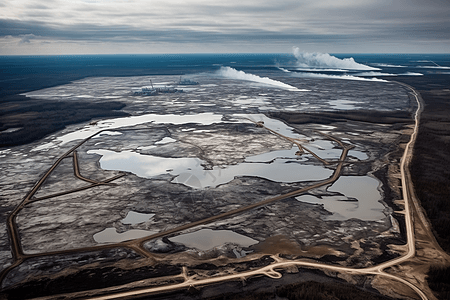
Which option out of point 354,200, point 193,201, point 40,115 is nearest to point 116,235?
point 193,201

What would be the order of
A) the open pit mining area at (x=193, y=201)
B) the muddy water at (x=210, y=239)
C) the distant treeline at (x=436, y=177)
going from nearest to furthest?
1. the distant treeline at (x=436, y=177)
2. the open pit mining area at (x=193, y=201)
3. the muddy water at (x=210, y=239)

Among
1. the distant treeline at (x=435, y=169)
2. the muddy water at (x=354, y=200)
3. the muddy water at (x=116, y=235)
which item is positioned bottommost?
the muddy water at (x=116, y=235)

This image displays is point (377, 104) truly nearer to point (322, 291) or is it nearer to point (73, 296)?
point (322, 291)

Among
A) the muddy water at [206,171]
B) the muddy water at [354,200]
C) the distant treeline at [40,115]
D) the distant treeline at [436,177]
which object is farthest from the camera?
the distant treeline at [40,115]

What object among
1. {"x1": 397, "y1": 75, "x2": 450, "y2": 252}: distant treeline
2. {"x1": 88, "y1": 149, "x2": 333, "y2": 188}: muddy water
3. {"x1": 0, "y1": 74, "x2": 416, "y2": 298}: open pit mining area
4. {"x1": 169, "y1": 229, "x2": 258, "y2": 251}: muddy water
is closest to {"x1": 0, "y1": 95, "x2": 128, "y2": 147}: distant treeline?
{"x1": 0, "y1": 74, "x2": 416, "y2": 298}: open pit mining area

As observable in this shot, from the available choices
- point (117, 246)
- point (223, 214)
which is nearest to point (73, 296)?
point (117, 246)

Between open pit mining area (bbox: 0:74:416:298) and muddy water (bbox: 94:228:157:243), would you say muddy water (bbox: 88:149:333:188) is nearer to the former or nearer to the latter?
open pit mining area (bbox: 0:74:416:298)

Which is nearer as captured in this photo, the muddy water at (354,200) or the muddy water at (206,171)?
the muddy water at (354,200)

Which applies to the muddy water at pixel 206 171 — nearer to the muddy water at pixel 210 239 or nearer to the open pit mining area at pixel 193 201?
the open pit mining area at pixel 193 201

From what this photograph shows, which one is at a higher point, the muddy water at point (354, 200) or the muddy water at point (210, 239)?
the muddy water at point (354, 200)

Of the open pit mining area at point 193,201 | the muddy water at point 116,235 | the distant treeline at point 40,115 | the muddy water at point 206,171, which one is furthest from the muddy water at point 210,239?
the distant treeline at point 40,115
